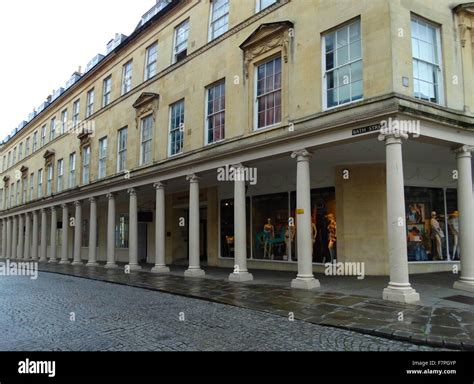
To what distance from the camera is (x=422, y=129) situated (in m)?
9.34

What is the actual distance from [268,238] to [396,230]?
7987mm

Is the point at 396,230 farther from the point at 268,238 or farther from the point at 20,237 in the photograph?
the point at 20,237

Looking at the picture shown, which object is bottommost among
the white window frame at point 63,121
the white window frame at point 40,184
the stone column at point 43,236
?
the stone column at point 43,236

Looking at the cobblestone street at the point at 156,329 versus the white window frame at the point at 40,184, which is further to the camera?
the white window frame at the point at 40,184

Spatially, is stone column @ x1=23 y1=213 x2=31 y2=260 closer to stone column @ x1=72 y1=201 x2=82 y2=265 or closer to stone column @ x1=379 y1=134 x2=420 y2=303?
stone column @ x1=72 y1=201 x2=82 y2=265

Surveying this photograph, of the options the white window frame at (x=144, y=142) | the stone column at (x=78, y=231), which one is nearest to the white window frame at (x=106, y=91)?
the white window frame at (x=144, y=142)

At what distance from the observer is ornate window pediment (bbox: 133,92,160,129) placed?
18.4 m

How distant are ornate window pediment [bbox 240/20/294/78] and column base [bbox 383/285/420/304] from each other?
716 cm

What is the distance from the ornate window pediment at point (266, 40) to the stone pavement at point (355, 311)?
6.83 metres

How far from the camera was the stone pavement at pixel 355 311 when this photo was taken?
6.03m

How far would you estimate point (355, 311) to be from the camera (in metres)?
7.74

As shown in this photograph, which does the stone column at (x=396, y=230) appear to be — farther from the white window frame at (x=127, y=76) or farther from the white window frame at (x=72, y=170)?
the white window frame at (x=72, y=170)

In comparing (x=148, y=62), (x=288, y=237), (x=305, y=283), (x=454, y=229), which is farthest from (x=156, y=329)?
(x=148, y=62)
